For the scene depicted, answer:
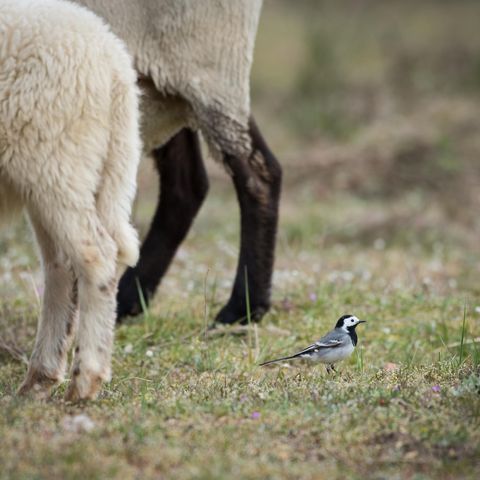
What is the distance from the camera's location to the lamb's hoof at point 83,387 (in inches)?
156

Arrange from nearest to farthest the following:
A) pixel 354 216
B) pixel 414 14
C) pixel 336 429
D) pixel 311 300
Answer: pixel 336 429 → pixel 311 300 → pixel 354 216 → pixel 414 14

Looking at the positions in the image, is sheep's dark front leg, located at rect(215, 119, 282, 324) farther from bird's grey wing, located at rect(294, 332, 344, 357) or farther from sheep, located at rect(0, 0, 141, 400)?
sheep, located at rect(0, 0, 141, 400)

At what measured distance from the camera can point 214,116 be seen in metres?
5.39

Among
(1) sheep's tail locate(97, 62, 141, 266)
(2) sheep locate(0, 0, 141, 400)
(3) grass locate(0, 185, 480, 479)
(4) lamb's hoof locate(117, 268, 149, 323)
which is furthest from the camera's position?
(4) lamb's hoof locate(117, 268, 149, 323)

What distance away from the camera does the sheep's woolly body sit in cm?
523

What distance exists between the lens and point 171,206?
6074mm

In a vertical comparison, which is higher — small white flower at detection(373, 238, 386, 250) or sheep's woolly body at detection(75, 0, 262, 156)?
sheep's woolly body at detection(75, 0, 262, 156)

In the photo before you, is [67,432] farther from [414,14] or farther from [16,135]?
[414,14]

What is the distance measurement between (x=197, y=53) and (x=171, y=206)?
42.4 inches

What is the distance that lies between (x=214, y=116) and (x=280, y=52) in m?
11.8

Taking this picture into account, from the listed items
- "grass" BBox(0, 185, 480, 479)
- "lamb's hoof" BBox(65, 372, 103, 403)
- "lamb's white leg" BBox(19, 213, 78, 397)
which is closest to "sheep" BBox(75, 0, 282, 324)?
"grass" BBox(0, 185, 480, 479)

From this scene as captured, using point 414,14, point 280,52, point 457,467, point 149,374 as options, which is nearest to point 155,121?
point 149,374

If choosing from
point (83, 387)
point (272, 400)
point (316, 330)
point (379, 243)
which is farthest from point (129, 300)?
point (379, 243)

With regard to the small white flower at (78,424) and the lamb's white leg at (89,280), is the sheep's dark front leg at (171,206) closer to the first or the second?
the lamb's white leg at (89,280)
